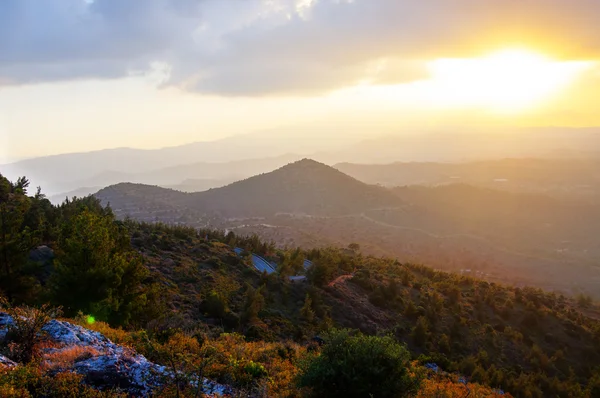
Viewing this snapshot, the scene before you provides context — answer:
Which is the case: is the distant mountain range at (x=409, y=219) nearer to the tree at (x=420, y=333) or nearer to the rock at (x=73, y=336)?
the tree at (x=420, y=333)

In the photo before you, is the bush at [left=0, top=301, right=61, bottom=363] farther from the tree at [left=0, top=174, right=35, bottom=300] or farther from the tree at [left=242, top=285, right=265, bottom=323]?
the tree at [left=242, top=285, right=265, bottom=323]

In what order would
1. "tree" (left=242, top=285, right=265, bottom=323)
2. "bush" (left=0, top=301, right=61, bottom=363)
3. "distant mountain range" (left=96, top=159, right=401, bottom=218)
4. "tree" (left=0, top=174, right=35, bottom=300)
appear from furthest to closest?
"distant mountain range" (left=96, top=159, right=401, bottom=218) → "tree" (left=242, top=285, right=265, bottom=323) → "tree" (left=0, top=174, right=35, bottom=300) → "bush" (left=0, top=301, right=61, bottom=363)

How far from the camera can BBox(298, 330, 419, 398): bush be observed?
6848 millimetres

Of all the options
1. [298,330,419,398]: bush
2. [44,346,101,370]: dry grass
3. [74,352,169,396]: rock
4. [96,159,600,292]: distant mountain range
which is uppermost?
[44,346,101,370]: dry grass

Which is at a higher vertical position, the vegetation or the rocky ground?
the rocky ground

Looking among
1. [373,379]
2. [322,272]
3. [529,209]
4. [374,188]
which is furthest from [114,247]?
[529,209]

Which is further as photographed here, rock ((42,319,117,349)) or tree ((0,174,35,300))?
tree ((0,174,35,300))

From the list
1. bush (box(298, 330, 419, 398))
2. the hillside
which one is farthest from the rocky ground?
the hillside

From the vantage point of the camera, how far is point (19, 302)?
505 inches

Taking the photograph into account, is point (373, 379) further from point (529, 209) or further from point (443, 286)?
point (529, 209)

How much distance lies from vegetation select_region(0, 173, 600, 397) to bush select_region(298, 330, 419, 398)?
1.0 inches

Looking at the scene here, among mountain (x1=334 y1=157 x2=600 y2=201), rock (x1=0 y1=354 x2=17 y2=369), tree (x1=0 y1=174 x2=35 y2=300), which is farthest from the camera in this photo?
mountain (x1=334 y1=157 x2=600 y2=201)

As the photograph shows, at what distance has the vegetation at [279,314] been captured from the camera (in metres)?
7.85

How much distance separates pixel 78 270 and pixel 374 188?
329 feet
